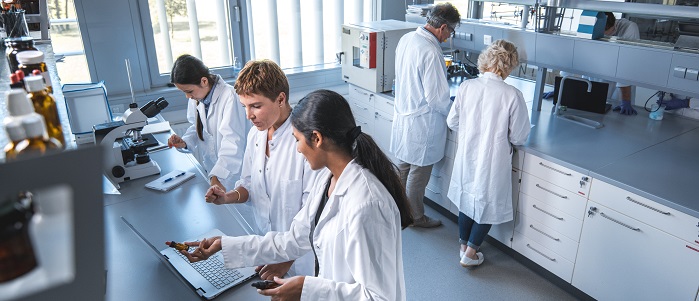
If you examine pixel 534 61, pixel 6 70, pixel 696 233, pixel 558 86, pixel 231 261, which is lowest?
pixel 696 233

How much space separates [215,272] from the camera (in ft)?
5.33

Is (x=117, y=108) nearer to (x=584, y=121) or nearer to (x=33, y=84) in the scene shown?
(x=33, y=84)

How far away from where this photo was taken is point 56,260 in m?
0.39

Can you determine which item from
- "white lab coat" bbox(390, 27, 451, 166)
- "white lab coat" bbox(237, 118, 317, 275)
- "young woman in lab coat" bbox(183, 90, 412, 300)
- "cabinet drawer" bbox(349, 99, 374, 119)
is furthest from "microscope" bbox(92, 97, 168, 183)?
"cabinet drawer" bbox(349, 99, 374, 119)

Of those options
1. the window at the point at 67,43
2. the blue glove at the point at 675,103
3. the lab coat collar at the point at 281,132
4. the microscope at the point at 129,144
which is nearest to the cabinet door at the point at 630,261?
the blue glove at the point at 675,103

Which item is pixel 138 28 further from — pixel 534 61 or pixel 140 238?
pixel 534 61

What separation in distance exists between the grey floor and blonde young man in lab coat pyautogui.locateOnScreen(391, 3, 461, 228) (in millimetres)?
270

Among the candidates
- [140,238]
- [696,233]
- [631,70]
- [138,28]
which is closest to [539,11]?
[631,70]

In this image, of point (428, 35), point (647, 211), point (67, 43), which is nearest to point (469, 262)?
point (647, 211)

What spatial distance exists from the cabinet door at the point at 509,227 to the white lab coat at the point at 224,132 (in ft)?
5.41

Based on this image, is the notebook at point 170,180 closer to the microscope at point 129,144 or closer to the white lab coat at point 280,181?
the microscope at point 129,144

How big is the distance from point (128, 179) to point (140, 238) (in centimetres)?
67

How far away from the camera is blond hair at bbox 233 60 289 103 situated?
1.86 meters

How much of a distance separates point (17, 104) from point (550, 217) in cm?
272
